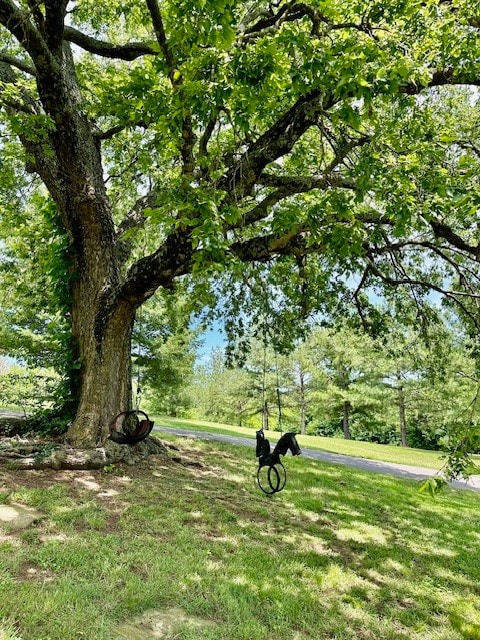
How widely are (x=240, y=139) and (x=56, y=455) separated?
5018 mm

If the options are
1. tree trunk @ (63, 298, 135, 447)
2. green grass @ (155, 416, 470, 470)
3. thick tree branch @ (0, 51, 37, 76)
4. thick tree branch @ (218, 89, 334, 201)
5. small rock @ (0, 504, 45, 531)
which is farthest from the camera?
green grass @ (155, 416, 470, 470)

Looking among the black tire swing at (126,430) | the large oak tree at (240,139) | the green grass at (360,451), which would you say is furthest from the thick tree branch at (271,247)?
the green grass at (360,451)

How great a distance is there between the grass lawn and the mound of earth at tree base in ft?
0.69

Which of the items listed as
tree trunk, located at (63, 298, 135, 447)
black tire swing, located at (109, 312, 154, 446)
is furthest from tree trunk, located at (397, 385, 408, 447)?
black tire swing, located at (109, 312, 154, 446)

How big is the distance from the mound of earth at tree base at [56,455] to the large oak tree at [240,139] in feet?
1.30

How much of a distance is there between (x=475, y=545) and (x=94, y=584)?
4.69 metres

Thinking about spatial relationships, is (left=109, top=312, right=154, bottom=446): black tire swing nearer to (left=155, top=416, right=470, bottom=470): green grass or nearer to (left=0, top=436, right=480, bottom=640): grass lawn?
(left=0, top=436, right=480, bottom=640): grass lawn

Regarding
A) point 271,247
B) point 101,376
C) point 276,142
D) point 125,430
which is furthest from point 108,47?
point 125,430

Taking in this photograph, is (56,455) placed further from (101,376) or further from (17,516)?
(17,516)

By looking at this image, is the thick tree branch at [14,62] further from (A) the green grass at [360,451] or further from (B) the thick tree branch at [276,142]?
(A) the green grass at [360,451]

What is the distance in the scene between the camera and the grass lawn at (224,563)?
105 inches

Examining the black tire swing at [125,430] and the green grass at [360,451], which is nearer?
the black tire swing at [125,430]

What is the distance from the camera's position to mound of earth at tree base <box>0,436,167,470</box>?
556cm

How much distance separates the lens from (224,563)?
11.6ft
